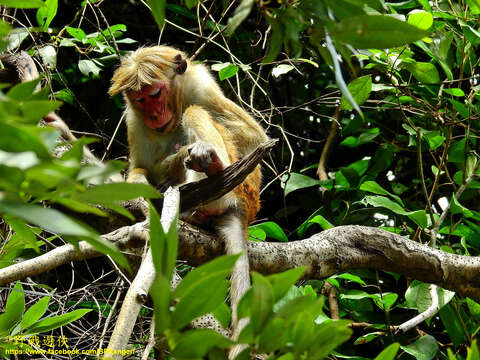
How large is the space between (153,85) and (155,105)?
141 millimetres

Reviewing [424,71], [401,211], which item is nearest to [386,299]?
[401,211]

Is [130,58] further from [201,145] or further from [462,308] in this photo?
[462,308]

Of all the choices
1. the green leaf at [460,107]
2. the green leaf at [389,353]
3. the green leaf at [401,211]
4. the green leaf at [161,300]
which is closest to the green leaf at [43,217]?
the green leaf at [161,300]

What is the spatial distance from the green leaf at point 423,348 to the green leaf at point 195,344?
2795 millimetres

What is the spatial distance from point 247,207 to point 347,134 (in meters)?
1.98

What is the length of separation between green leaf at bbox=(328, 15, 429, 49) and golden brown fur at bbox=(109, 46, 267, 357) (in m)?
2.24

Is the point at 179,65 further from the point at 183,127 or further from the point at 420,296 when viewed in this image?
the point at 420,296

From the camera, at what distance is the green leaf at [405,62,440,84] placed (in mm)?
3715

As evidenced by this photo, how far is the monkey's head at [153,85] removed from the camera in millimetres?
4211

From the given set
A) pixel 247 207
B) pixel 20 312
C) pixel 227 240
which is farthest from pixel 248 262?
pixel 20 312

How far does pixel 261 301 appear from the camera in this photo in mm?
1176

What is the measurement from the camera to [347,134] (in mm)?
5391

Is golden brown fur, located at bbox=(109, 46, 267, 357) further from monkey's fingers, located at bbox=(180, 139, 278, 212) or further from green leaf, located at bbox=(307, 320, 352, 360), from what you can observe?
green leaf, located at bbox=(307, 320, 352, 360)

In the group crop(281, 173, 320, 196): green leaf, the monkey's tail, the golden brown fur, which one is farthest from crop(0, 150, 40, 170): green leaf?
crop(281, 173, 320, 196): green leaf
